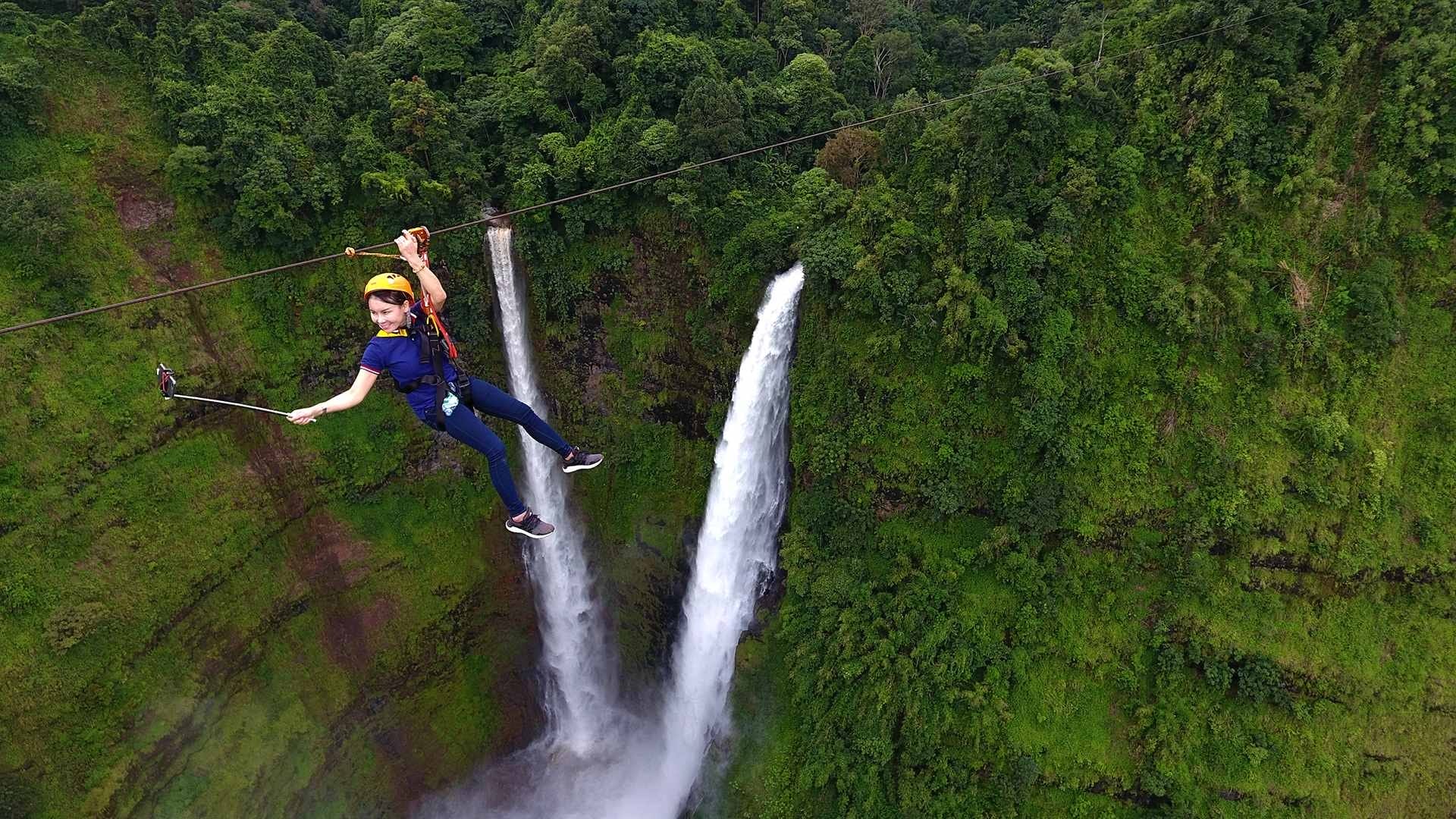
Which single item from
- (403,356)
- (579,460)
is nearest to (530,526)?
(579,460)

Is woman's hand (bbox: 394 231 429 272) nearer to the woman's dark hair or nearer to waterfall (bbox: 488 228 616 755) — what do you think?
the woman's dark hair

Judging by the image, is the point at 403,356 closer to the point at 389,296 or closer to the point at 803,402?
the point at 389,296

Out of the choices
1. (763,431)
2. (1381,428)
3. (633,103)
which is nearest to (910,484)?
(763,431)

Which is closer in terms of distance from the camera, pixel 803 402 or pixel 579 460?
pixel 579 460

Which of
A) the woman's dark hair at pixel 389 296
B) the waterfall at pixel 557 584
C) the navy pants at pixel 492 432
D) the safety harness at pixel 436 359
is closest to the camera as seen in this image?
the woman's dark hair at pixel 389 296

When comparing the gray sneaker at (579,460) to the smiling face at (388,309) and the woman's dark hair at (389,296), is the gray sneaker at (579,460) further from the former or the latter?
the woman's dark hair at (389,296)

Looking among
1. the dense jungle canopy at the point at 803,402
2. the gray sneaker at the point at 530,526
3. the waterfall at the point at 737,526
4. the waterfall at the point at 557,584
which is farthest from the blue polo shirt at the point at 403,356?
the waterfall at the point at 557,584

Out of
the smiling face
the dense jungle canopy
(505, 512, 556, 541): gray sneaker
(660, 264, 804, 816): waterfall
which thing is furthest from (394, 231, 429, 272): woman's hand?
the dense jungle canopy
